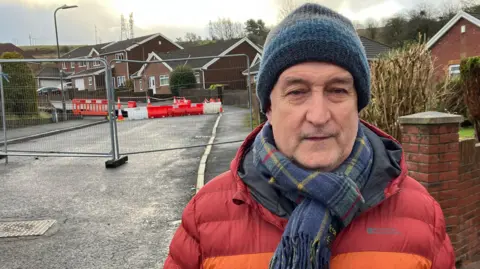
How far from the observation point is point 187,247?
158 centimetres

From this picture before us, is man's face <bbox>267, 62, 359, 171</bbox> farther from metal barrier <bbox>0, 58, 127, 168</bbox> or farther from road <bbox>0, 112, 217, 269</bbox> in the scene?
metal barrier <bbox>0, 58, 127, 168</bbox>

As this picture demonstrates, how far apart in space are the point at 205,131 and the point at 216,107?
241 inches

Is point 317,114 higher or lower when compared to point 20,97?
lower

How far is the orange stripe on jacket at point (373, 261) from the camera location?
1.39 m

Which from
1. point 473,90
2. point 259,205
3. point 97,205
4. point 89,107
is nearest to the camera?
point 259,205

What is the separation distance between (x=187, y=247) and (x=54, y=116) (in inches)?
417

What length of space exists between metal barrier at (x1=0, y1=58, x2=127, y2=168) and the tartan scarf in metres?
7.07

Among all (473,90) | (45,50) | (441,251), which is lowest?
(441,251)

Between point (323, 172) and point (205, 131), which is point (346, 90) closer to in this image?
point (323, 172)

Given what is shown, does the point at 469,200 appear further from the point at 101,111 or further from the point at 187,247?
the point at 101,111

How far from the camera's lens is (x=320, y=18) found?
1500 millimetres

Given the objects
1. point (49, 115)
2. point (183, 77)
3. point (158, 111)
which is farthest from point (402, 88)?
point (158, 111)

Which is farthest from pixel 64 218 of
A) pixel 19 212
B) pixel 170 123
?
pixel 170 123

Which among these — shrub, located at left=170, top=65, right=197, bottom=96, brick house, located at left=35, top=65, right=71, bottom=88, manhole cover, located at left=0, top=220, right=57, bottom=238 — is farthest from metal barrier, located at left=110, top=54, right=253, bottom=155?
manhole cover, located at left=0, top=220, right=57, bottom=238
